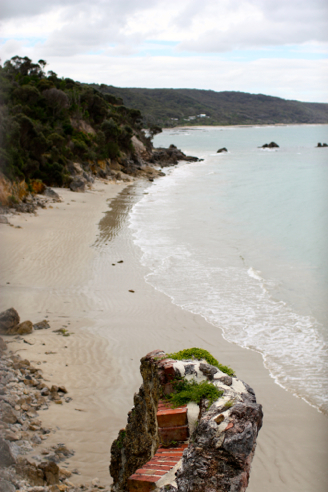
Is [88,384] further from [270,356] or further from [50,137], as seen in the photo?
[50,137]

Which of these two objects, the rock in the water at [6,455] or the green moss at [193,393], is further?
the rock in the water at [6,455]

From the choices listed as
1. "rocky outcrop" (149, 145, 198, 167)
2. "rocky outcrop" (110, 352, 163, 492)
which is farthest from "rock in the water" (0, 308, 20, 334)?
"rocky outcrop" (149, 145, 198, 167)

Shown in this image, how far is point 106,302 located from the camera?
1191 cm

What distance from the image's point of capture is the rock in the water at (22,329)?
886 cm

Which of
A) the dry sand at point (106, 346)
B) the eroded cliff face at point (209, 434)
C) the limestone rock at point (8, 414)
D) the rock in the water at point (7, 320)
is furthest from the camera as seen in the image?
the rock in the water at point (7, 320)

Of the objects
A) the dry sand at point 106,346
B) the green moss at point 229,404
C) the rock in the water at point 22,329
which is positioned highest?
the green moss at point 229,404

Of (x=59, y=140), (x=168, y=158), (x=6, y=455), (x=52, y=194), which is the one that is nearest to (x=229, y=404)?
(x=6, y=455)

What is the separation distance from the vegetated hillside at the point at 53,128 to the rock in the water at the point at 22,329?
1343cm

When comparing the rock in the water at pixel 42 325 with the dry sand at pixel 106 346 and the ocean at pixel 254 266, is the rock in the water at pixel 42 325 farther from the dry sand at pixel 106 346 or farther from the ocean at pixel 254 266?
the ocean at pixel 254 266

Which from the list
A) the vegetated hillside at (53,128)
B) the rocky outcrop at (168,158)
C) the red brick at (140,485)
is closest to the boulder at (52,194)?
the vegetated hillside at (53,128)

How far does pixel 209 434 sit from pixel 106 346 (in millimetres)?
6428

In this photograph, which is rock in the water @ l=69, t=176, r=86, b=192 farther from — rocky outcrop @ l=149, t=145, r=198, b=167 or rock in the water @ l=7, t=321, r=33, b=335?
rocky outcrop @ l=149, t=145, r=198, b=167

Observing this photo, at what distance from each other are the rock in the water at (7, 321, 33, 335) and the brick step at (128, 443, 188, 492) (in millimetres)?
6271

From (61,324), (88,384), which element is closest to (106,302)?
(61,324)
